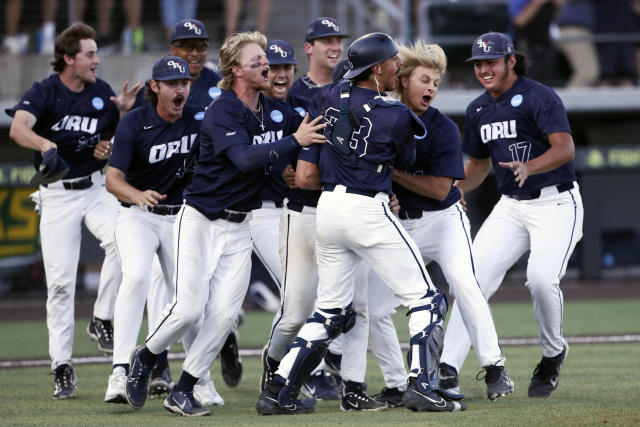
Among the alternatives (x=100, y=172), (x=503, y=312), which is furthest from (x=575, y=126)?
(x=100, y=172)

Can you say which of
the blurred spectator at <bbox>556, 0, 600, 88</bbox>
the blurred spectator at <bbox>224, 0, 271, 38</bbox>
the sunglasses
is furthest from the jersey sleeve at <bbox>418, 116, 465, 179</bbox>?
the blurred spectator at <bbox>556, 0, 600, 88</bbox>

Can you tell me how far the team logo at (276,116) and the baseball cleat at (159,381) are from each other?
1.97 metres

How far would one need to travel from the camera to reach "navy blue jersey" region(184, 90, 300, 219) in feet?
20.2

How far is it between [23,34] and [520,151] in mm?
10816

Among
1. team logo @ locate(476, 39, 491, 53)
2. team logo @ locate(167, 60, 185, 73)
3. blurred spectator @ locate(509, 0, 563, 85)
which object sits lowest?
team logo @ locate(167, 60, 185, 73)

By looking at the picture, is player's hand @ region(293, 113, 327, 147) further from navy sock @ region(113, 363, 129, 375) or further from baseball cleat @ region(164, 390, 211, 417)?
navy sock @ region(113, 363, 129, 375)

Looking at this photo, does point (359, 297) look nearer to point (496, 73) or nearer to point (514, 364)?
point (496, 73)

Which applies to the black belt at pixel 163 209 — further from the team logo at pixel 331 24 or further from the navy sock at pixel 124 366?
the team logo at pixel 331 24

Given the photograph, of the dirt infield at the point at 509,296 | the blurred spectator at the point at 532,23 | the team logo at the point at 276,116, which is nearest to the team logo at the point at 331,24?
the team logo at the point at 276,116

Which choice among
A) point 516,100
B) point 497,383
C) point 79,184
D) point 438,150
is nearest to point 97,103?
point 79,184

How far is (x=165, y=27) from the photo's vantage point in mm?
16062

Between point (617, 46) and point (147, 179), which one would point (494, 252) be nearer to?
point (147, 179)

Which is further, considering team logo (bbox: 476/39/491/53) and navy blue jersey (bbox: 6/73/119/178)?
navy blue jersey (bbox: 6/73/119/178)

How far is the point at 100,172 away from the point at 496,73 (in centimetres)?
309
